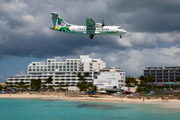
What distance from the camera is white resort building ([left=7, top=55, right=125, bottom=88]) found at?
594 ft

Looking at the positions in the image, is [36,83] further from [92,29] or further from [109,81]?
[92,29]

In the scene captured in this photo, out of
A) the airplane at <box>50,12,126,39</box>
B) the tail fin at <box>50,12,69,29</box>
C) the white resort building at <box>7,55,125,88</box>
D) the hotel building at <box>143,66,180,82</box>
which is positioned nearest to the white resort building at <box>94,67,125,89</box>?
the white resort building at <box>7,55,125,88</box>

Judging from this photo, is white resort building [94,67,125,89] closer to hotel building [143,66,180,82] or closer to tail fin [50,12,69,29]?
hotel building [143,66,180,82]

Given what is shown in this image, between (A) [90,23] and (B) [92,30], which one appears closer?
(A) [90,23]

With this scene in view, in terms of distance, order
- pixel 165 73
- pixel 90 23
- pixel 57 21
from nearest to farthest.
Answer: pixel 90 23 → pixel 57 21 → pixel 165 73

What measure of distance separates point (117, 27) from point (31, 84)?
126 metres

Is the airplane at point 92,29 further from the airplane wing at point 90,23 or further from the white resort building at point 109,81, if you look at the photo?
the white resort building at point 109,81

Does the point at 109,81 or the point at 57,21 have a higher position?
the point at 57,21

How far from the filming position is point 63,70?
192125 mm

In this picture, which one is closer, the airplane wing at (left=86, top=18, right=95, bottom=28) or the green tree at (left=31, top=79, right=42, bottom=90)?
the airplane wing at (left=86, top=18, right=95, bottom=28)

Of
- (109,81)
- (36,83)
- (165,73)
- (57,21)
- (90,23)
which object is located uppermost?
(57,21)

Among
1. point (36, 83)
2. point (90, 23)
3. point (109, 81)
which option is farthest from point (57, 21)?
point (36, 83)

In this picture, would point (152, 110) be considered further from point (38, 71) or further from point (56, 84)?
point (38, 71)

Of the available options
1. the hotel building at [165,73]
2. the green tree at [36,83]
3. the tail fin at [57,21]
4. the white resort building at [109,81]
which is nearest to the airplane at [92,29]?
the tail fin at [57,21]
